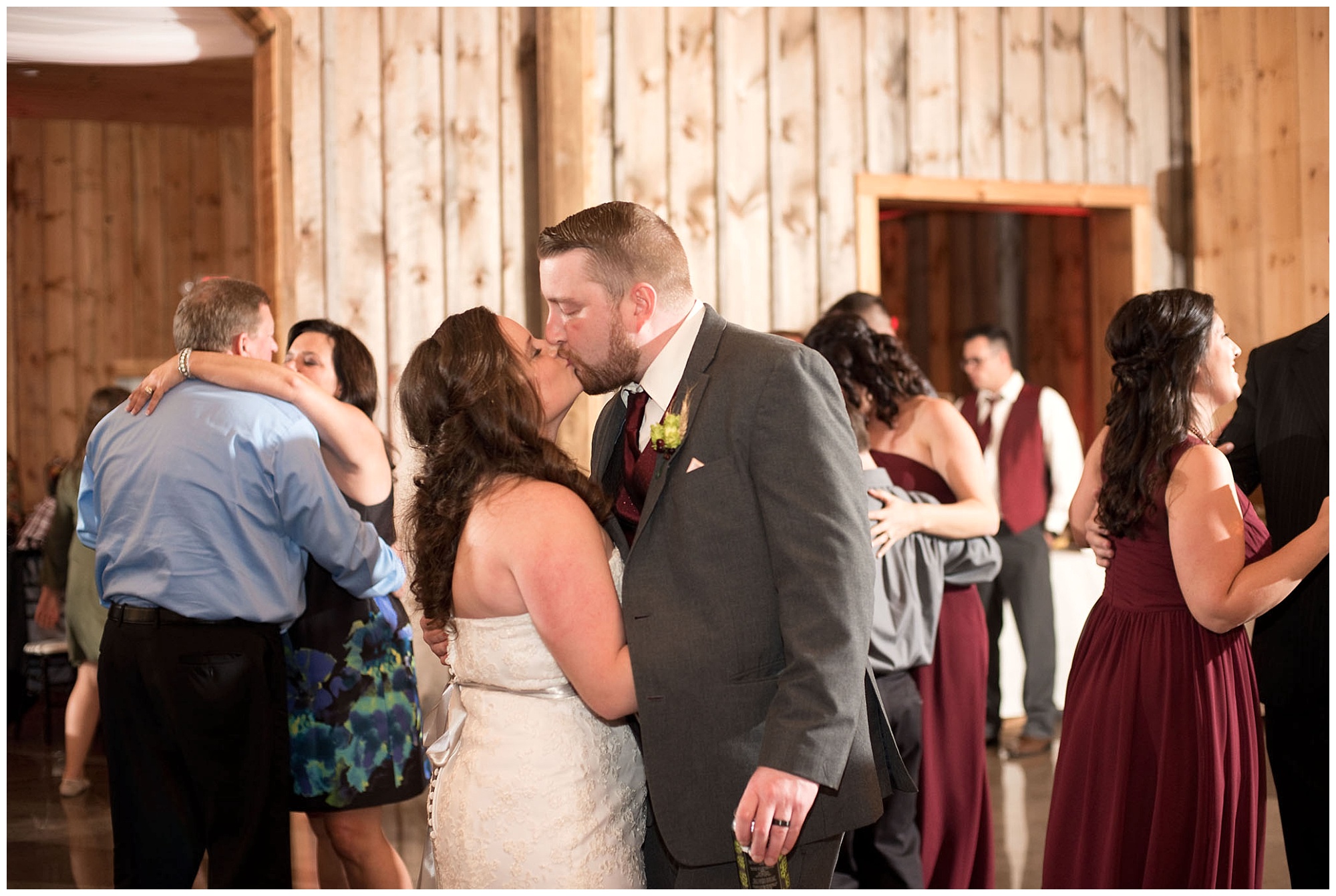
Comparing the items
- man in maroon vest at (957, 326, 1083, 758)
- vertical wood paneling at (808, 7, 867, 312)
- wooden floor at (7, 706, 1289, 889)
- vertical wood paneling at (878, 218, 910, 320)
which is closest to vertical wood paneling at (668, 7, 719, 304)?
vertical wood paneling at (808, 7, 867, 312)

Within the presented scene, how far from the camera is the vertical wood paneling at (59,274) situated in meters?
9.61

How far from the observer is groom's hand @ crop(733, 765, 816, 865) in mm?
1844

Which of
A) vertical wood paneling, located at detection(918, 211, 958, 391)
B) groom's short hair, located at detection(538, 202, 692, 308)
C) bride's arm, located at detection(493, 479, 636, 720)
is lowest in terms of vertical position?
bride's arm, located at detection(493, 479, 636, 720)

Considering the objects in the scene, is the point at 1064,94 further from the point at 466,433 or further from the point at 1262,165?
the point at 466,433

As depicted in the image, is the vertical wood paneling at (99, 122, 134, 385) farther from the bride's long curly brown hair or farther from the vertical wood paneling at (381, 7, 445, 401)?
the bride's long curly brown hair

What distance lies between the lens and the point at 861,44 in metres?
6.24

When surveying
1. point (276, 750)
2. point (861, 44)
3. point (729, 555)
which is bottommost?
point (276, 750)

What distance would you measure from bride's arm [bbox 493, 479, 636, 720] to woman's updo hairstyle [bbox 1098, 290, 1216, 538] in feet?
4.34

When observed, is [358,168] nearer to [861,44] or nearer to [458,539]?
[861,44]

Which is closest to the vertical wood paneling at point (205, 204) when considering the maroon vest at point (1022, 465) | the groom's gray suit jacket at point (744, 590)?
the maroon vest at point (1022, 465)

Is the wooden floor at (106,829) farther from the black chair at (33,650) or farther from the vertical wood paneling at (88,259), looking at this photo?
the vertical wood paneling at (88,259)

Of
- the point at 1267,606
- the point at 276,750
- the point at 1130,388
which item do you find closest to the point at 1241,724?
the point at 1267,606

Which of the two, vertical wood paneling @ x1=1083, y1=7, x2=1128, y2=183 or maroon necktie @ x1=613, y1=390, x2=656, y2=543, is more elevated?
vertical wood paneling @ x1=1083, y1=7, x2=1128, y2=183

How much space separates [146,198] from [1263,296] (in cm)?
831
